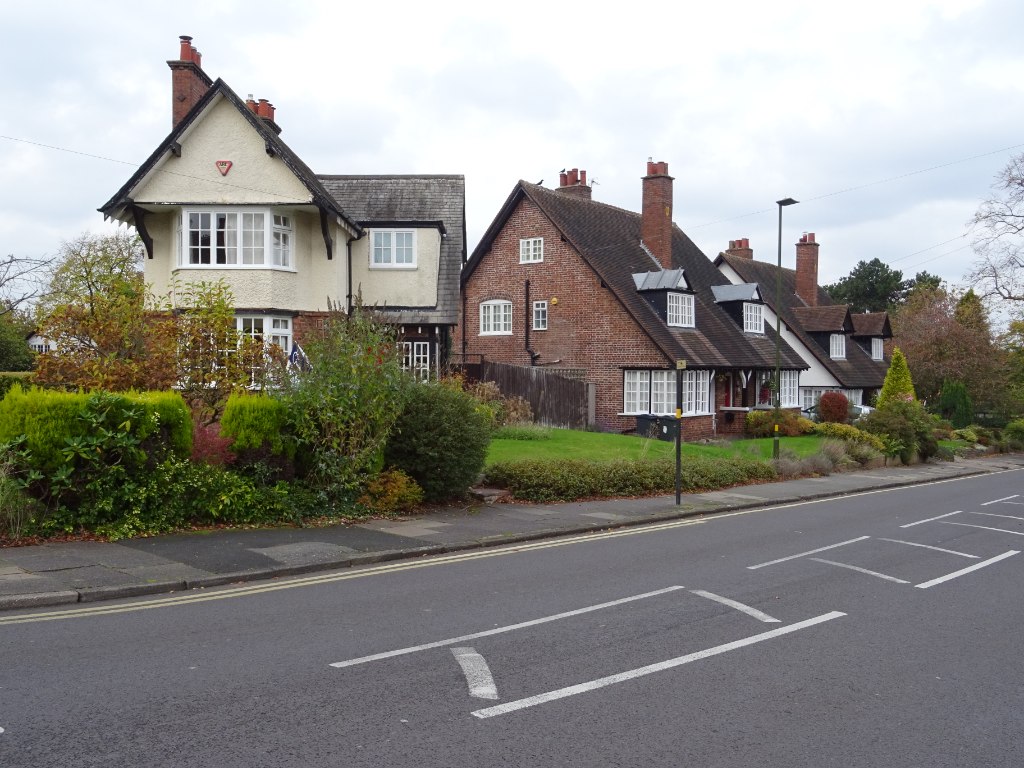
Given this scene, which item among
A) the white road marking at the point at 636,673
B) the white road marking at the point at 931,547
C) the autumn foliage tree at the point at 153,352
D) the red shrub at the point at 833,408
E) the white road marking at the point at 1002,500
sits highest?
the autumn foliage tree at the point at 153,352

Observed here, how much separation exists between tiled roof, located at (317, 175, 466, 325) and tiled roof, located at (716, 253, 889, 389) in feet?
62.5

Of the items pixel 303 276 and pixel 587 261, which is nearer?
pixel 303 276

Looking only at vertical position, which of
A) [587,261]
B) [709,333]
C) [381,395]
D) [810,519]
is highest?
[587,261]

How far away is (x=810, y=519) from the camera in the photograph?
15.6 m

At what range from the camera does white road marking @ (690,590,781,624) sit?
8031 millimetres

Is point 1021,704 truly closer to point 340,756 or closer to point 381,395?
point 340,756

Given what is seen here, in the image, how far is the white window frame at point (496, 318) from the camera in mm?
33719

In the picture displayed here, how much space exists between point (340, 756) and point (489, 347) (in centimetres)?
2951

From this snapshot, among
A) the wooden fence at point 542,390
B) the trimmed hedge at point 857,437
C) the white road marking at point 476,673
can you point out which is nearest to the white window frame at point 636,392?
the wooden fence at point 542,390

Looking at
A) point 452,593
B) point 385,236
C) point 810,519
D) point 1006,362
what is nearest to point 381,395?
point 452,593

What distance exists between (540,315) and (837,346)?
19.6 m

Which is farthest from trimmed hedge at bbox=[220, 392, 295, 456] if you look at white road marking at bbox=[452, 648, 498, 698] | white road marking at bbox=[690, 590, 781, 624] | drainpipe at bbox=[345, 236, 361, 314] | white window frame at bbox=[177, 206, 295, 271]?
drainpipe at bbox=[345, 236, 361, 314]

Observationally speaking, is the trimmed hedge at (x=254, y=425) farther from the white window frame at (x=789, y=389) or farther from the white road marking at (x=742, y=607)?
the white window frame at (x=789, y=389)

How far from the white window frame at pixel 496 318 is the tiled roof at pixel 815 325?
13.8 m
